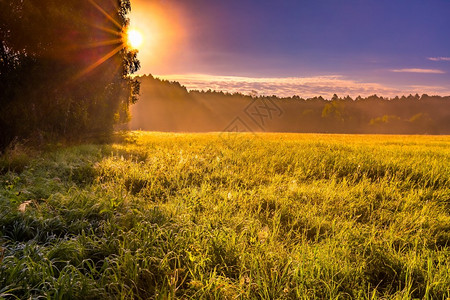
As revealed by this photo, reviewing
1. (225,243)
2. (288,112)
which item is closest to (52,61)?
(225,243)

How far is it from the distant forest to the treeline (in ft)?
234

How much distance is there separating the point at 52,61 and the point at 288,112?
10871cm

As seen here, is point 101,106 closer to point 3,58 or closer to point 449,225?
point 3,58

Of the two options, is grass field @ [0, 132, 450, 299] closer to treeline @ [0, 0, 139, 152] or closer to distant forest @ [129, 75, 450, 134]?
treeline @ [0, 0, 139, 152]

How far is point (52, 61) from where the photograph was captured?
1112 cm

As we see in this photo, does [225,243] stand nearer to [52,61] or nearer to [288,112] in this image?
[52,61]

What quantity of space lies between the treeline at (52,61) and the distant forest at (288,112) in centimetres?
7129

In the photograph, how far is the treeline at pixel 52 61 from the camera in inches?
394

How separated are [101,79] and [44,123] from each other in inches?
151

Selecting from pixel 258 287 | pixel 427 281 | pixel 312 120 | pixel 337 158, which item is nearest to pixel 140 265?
pixel 258 287

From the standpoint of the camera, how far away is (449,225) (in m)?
3.55

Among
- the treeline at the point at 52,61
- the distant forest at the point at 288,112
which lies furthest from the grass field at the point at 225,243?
the distant forest at the point at 288,112

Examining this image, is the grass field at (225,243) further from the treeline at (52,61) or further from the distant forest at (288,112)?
the distant forest at (288,112)

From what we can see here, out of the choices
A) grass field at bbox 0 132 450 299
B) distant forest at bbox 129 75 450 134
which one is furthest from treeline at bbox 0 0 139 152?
distant forest at bbox 129 75 450 134
